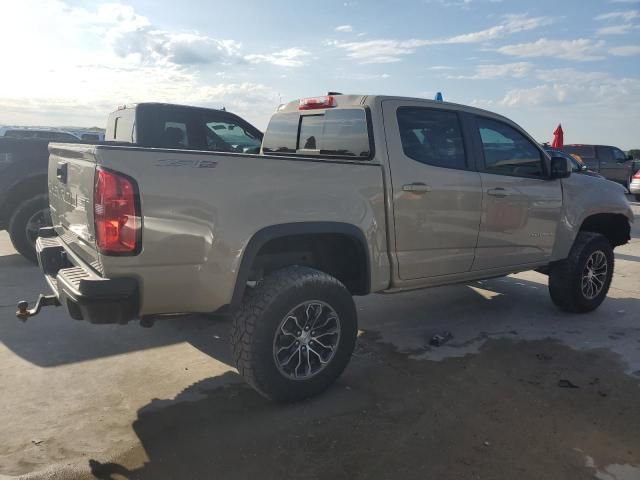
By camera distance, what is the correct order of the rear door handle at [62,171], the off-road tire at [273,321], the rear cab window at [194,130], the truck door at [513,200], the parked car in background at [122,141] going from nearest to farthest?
the off-road tire at [273,321] < the rear door handle at [62,171] < the truck door at [513,200] < the parked car in background at [122,141] < the rear cab window at [194,130]

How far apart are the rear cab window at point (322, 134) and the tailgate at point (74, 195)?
1.77 m

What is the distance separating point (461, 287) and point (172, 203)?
4382 millimetres

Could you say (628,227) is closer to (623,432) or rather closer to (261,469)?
(623,432)

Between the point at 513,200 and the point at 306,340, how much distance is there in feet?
7.47

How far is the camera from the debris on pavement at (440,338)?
439 centimetres

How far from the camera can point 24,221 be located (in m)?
6.36

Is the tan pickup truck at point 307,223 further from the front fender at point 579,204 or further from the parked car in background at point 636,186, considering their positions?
the parked car in background at point 636,186

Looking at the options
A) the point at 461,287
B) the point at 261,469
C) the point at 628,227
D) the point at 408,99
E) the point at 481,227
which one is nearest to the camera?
the point at 261,469

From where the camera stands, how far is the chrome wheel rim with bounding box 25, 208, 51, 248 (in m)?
6.39

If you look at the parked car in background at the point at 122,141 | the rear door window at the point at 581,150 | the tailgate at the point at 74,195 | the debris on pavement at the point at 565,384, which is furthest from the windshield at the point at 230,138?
the rear door window at the point at 581,150

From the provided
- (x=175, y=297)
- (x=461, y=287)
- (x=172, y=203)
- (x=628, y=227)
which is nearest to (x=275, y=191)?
(x=172, y=203)

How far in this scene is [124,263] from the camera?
2768 mm

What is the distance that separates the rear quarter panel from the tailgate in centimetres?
26

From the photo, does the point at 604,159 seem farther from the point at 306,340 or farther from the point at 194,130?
the point at 306,340
